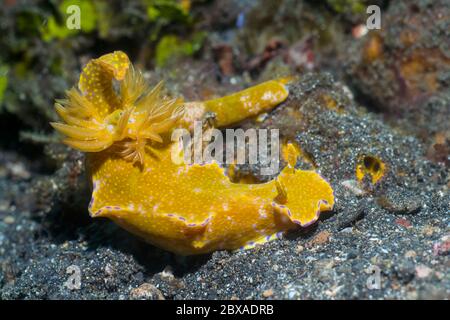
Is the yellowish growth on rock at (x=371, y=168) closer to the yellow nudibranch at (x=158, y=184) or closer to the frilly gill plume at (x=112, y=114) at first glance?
the yellow nudibranch at (x=158, y=184)

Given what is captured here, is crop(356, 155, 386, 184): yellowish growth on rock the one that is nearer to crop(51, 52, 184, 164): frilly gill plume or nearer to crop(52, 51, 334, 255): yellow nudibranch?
crop(52, 51, 334, 255): yellow nudibranch

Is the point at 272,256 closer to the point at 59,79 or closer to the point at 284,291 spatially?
the point at 284,291

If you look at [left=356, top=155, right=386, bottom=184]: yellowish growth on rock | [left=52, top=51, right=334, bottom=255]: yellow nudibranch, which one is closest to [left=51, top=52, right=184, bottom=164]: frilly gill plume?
[left=52, top=51, right=334, bottom=255]: yellow nudibranch

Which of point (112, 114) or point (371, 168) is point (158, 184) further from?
point (371, 168)

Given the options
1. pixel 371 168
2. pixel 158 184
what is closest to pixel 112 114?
pixel 158 184

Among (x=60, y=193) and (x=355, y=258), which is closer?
(x=355, y=258)

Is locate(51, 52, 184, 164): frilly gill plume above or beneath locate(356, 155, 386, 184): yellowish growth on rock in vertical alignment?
above

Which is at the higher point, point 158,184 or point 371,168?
point 158,184

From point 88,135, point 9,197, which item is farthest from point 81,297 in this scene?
point 9,197
